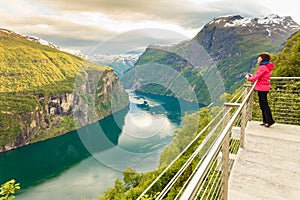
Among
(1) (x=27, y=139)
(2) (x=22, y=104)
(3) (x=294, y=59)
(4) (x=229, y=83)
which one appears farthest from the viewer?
(4) (x=229, y=83)

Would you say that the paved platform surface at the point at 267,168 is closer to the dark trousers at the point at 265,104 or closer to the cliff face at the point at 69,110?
the dark trousers at the point at 265,104

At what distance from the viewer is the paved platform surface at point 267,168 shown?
3.16 metres

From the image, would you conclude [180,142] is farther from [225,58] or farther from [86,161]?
[225,58]

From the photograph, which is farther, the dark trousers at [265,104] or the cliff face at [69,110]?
the cliff face at [69,110]

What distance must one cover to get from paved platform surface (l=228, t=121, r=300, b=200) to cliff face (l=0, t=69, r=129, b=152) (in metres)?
77.3

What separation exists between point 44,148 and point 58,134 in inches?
751

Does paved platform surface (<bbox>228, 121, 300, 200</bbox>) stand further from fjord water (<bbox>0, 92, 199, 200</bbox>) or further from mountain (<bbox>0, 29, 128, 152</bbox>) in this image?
mountain (<bbox>0, 29, 128, 152</bbox>)

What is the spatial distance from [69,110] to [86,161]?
60.0 metres

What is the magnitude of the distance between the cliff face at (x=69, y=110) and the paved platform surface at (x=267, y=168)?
253 ft

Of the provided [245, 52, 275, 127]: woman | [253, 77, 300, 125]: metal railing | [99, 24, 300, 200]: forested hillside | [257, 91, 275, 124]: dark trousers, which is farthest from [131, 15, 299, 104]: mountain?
[245, 52, 275, 127]: woman

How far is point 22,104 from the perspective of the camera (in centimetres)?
9425

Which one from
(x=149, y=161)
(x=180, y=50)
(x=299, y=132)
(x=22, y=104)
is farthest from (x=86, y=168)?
(x=180, y=50)

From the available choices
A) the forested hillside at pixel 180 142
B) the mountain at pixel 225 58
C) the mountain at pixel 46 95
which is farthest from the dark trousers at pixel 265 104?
the mountain at pixel 225 58

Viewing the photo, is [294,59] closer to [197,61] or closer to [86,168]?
[86,168]
